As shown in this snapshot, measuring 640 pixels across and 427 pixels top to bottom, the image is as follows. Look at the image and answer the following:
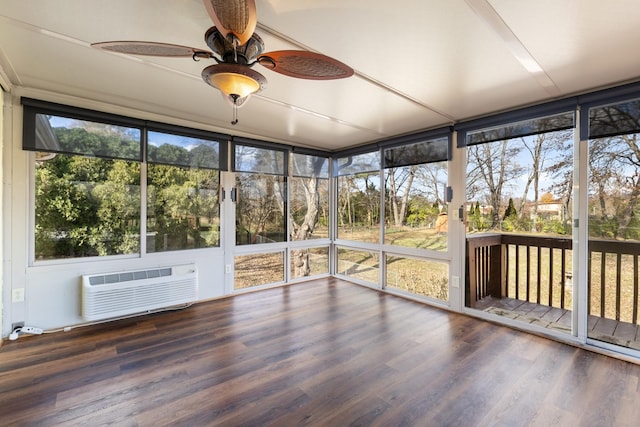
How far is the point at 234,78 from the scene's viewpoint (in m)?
1.43

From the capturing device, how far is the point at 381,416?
67.4 inches

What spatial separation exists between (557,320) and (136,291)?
4557mm

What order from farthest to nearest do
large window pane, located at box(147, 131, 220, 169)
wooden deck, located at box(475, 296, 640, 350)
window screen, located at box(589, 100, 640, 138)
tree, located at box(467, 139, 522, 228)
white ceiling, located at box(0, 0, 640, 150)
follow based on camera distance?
large window pane, located at box(147, 131, 220, 169) < tree, located at box(467, 139, 522, 228) < wooden deck, located at box(475, 296, 640, 350) < window screen, located at box(589, 100, 640, 138) < white ceiling, located at box(0, 0, 640, 150)

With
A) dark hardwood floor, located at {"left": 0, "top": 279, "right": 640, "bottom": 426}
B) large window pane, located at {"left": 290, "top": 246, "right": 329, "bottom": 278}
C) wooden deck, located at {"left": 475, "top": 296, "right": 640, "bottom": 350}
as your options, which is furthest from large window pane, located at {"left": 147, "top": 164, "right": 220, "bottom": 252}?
wooden deck, located at {"left": 475, "top": 296, "right": 640, "bottom": 350}

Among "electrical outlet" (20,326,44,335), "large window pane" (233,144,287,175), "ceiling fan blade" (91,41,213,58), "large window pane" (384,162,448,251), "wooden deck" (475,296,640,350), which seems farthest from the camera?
"large window pane" (233,144,287,175)

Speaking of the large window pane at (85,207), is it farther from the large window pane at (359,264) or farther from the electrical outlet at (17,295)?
the large window pane at (359,264)

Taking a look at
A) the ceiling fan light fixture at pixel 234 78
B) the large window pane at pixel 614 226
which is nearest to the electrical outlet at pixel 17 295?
the ceiling fan light fixture at pixel 234 78

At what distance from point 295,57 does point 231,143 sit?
2.79 meters

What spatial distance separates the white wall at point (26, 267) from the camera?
2609mm

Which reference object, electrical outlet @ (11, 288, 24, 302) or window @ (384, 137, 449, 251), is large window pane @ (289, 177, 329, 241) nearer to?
window @ (384, 137, 449, 251)

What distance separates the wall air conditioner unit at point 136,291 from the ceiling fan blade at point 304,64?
2.80 meters

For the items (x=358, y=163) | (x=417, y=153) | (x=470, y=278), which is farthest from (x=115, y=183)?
(x=470, y=278)

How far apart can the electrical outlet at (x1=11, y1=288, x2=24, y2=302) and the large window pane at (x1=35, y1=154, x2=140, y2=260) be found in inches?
12.8

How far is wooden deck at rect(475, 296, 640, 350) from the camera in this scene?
2562 millimetres
